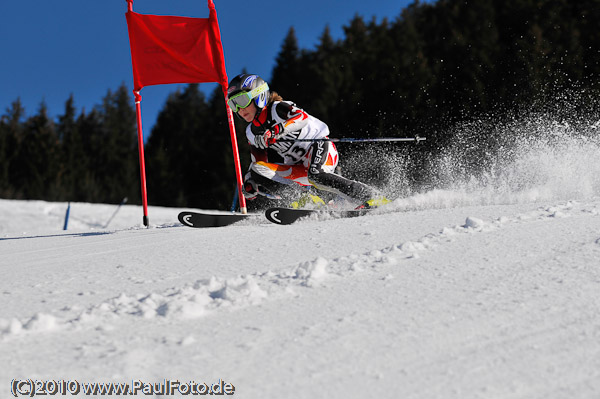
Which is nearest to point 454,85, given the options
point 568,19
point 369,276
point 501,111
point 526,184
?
point 501,111

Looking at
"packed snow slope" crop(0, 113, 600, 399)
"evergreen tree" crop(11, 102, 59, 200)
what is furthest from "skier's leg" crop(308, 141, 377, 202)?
"evergreen tree" crop(11, 102, 59, 200)

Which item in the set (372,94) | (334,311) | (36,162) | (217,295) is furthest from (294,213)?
(36,162)

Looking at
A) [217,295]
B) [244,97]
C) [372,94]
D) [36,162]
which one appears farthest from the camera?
[36,162]

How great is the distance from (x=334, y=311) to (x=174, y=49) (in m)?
5.05

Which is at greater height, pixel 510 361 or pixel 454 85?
pixel 454 85

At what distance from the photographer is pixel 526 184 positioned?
5625mm

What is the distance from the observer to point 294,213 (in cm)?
462

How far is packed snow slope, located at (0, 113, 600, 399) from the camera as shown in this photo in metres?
1.54

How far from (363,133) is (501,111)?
5706 mm

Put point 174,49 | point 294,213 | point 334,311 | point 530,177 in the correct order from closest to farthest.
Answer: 1. point 334,311
2. point 294,213
3. point 530,177
4. point 174,49

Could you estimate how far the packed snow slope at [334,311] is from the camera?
154 centimetres

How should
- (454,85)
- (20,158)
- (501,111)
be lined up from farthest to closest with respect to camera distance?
(20,158) < (454,85) < (501,111)

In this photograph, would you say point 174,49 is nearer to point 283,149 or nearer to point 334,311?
point 283,149

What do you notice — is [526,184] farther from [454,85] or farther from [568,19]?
[568,19]
